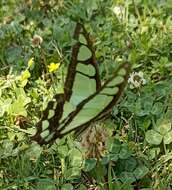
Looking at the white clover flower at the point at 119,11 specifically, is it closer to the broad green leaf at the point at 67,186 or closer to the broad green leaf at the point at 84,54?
the broad green leaf at the point at 67,186

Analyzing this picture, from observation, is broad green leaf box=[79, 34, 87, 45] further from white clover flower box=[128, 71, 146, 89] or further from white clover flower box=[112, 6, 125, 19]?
white clover flower box=[112, 6, 125, 19]

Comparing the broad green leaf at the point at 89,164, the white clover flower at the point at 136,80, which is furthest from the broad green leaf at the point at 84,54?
the white clover flower at the point at 136,80

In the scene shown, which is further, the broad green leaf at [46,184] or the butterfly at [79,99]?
the broad green leaf at [46,184]

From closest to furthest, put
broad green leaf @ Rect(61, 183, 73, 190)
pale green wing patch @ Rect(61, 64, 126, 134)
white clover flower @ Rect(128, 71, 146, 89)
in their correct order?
pale green wing patch @ Rect(61, 64, 126, 134) → broad green leaf @ Rect(61, 183, 73, 190) → white clover flower @ Rect(128, 71, 146, 89)

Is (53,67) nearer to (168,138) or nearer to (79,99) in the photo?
(168,138)

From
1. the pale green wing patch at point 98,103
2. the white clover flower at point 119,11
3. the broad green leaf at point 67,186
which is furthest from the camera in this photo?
the white clover flower at point 119,11

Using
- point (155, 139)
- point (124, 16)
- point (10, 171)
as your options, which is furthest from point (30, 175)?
point (124, 16)

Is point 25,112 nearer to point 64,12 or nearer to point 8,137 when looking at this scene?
point 8,137

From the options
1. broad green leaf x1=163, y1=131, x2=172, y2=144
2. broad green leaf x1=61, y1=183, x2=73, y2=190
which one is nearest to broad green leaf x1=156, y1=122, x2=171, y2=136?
broad green leaf x1=163, y1=131, x2=172, y2=144
